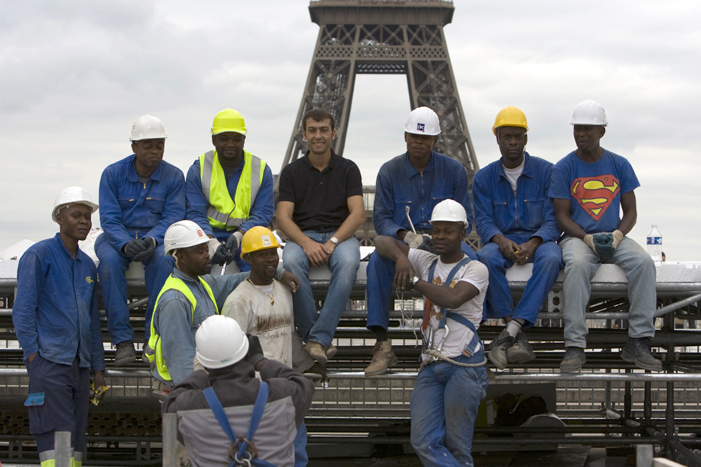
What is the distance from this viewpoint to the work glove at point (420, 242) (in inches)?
200

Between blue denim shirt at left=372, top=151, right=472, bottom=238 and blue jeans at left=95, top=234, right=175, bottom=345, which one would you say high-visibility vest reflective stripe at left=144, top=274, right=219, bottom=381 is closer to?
blue jeans at left=95, top=234, right=175, bottom=345

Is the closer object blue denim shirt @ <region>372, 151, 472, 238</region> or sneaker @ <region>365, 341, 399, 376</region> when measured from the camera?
sneaker @ <region>365, 341, 399, 376</region>

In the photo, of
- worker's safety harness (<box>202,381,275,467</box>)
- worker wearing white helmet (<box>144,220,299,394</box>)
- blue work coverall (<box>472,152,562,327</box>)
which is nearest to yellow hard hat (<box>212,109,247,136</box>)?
worker wearing white helmet (<box>144,220,299,394</box>)

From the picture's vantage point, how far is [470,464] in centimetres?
468

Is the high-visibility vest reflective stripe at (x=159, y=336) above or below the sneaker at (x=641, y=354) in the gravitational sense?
above

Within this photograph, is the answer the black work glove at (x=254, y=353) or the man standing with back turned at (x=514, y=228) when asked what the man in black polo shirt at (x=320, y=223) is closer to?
the man standing with back turned at (x=514, y=228)

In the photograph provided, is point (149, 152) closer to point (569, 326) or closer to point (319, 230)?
point (319, 230)

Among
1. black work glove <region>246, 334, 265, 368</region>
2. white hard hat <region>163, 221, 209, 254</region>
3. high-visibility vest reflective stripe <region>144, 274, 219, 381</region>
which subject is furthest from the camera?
white hard hat <region>163, 221, 209, 254</region>

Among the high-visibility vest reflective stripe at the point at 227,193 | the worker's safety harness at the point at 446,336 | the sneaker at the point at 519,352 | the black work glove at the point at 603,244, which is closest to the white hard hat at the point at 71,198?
the high-visibility vest reflective stripe at the point at 227,193

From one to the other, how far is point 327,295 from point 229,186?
1253 millimetres

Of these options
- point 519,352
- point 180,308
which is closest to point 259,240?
point 180,308

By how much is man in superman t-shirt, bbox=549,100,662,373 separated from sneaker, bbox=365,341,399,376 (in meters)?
1.25

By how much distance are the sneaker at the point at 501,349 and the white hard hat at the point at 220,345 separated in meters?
2.14

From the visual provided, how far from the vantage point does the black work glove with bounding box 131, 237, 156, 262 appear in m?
5.23
